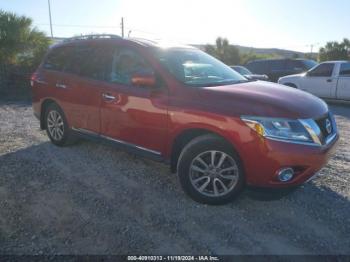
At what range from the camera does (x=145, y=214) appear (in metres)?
3.28

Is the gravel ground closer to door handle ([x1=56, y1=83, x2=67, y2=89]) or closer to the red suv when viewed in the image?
the red suv

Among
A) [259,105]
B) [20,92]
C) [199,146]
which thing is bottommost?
[20,92]

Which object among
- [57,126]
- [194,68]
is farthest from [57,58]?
[194,68]

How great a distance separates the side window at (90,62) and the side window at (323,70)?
29.1 feet

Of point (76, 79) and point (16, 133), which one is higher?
point (76, 79)

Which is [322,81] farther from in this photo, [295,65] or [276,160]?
[276,160]

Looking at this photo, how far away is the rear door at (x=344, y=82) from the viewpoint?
404 inches

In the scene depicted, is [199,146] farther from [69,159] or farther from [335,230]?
[69,159]

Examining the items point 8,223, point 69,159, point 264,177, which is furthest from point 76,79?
point 264,177

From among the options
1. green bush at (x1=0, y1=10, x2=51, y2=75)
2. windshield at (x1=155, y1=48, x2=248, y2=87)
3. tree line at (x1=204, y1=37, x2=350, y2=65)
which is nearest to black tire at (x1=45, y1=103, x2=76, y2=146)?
windshield at (x1=155, y1=48, x2=248, y2=87)

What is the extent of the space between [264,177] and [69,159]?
3013 mm

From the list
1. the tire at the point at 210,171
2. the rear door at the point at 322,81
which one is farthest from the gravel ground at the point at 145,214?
the rear door at the point at 322,81

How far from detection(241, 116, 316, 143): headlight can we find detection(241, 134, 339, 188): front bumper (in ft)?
0.19

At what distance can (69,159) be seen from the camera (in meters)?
4.82
